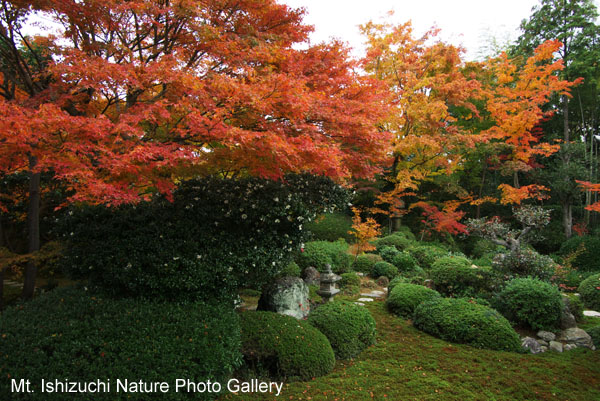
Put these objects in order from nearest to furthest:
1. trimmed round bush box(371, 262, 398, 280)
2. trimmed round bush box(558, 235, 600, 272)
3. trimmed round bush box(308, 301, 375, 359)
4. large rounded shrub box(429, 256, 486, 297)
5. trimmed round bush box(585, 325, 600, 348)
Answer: trimmed round bush box(308, 301, 375, 359) < trimmed round bush box(585, 325, 600, 348) < large rounded shrub box(429, 256, 486, 297) < trimmed round bush box(371, 262, 398, 280) < trimmed round bush box(558, 235, 600, 272)

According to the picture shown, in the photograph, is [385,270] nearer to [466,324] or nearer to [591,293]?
[466,324]

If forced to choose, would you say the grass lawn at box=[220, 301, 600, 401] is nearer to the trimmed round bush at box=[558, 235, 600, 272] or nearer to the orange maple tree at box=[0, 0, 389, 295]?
the orange maple tree at box=[0, 0, 389, 295]

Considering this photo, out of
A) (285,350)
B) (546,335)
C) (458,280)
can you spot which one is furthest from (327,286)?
(546,335)

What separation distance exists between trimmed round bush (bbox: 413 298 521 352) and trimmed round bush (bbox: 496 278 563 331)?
597 millimetres

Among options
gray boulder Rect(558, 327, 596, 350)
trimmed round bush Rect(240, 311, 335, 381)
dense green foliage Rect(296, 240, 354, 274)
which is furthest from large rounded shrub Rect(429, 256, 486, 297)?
trimmed round bush Rect(240, 311, 335, 381)

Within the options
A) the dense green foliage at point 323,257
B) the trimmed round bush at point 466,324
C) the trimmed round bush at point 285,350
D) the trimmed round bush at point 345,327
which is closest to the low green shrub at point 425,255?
the dense green foliage at point 323,257

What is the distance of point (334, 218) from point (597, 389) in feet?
32.9

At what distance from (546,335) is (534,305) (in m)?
0.45

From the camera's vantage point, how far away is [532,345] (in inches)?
192

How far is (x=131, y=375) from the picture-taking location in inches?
112

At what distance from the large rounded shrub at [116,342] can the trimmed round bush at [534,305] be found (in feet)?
15.4

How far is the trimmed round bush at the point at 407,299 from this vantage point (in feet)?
19.9

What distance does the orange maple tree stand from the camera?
132 inches

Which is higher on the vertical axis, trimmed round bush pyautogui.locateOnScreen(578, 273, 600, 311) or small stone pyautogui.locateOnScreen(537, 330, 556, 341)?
trimmed round bush pyautogui.locateOnScreen(578, 273, 600, 311)
